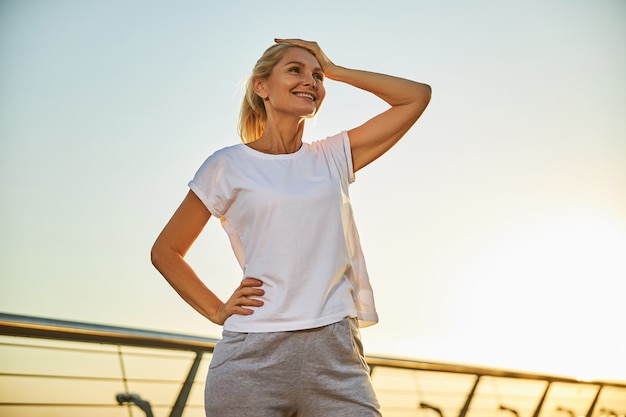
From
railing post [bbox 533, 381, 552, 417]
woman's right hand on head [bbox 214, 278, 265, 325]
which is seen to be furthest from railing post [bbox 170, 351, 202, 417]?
railing post [bbox 533, 381, 552, 417]

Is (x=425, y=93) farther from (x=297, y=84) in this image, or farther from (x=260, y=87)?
(x=260, y=87)

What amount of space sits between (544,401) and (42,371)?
4290 millimetres

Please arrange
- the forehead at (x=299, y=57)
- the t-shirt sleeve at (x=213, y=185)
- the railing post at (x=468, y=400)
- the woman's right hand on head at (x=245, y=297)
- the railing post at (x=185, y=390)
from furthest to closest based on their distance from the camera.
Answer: the railing post at (x=468, y=400), the railing post at (x=185, y=390), the forehead at (x=299, y=57), the t-shirt sleeve at (x=213, y=185), the woman's right hand on head at (x=245, y=297)

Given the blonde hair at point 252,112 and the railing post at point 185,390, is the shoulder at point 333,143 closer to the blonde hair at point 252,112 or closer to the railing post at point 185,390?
the blonde hair at point 252,112

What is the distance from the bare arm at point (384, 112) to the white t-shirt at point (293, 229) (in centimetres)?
6

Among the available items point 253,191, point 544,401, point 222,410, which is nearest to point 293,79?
point 253,191

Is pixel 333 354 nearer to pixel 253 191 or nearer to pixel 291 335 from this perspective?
pixel 291 335

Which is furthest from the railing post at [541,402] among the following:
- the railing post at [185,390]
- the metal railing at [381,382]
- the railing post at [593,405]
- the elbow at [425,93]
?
the elbow at [425,93]

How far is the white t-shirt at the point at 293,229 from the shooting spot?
5.07ft

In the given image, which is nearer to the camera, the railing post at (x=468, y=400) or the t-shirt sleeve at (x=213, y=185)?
the t-shirt sleeve at (x=213, y=185)

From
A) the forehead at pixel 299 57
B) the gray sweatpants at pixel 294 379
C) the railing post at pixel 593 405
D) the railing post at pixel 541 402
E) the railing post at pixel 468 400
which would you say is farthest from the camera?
the railing post at pixel 593 405

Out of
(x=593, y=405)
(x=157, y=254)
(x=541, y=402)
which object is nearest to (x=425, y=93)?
(x=157, y=254)

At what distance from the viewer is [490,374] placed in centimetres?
425

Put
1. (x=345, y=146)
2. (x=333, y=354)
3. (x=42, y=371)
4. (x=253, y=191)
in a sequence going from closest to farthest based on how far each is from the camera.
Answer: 1. (x=333, y=354)
2. (x=253, y=191)
3. (x=345, y=146)
4. (x=42, y=371)
